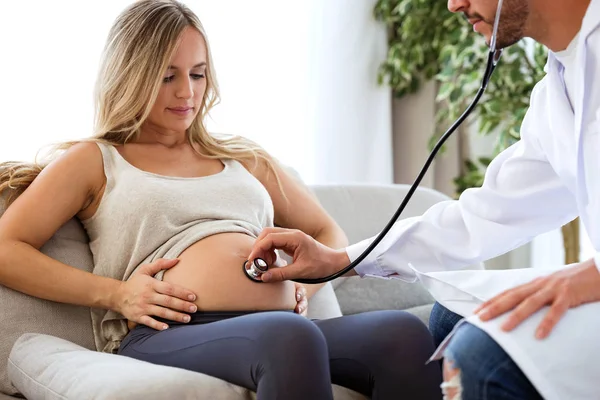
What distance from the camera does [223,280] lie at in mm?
1554

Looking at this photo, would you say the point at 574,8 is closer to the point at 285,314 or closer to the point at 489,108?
the point at 285,314

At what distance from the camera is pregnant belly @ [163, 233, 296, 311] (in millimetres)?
1546

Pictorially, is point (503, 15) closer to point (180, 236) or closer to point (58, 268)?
point (180, 236)

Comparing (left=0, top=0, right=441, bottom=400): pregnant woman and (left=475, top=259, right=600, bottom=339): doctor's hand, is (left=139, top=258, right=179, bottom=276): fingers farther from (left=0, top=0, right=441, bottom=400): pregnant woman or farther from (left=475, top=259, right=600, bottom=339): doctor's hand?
(left=475, top=259, right=600, bottom=339): doctor's hand

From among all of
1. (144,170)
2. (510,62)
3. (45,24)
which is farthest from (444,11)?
(144,170)

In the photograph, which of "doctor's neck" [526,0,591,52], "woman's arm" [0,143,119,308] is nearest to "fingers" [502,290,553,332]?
"doctor's neck" [526,0,591,52]

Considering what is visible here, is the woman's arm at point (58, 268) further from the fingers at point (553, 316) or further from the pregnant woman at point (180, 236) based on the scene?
the fingers at point (553, 316)

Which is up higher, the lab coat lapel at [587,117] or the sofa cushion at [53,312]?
the lab coat lapel at [587,117]

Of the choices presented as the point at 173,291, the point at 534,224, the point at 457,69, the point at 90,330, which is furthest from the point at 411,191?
the point at 457,69

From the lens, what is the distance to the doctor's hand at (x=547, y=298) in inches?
41.1

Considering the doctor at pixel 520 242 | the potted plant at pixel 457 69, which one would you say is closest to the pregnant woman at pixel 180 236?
the doctor at pixel 520 242

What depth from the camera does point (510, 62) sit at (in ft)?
11.0

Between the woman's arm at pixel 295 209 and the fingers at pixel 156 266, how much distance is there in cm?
40

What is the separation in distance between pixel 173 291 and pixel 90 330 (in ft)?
0.85
